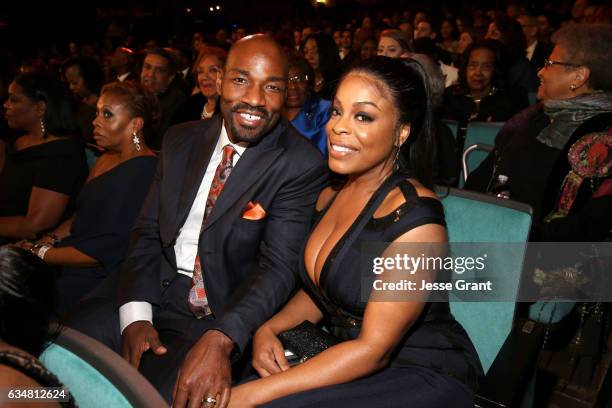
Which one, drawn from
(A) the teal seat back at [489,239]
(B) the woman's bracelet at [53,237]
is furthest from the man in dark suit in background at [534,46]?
(B) the woman's bracelet at [53,237]

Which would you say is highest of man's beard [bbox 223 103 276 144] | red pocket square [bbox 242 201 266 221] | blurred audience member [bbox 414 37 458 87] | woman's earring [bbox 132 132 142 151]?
blurred audience member [bbox 414 37 458 87]

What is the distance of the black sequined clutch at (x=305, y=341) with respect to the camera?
4.99 ft

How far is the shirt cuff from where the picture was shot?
6.01 feet

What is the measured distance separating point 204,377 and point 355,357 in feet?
1.31

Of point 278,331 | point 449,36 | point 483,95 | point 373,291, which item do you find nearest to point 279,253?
point 278,331

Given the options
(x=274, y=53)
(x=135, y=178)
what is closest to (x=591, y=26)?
(x=274, y=53)

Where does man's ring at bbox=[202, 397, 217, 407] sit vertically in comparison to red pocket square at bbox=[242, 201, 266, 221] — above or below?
below

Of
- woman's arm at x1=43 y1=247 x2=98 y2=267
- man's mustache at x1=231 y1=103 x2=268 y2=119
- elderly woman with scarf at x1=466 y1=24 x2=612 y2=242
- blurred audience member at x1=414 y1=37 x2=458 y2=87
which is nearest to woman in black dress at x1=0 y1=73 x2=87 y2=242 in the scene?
woman's arm at x1=43 y1=247 x2=98 y2=267

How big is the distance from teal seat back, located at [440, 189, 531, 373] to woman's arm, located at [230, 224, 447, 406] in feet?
1.32

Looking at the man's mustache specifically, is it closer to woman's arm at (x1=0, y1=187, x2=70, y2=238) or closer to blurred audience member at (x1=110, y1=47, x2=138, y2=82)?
woman's arm at (x1=0, y1=187, x2=70, y2=238)

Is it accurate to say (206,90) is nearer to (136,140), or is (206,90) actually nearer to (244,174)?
(136,140)

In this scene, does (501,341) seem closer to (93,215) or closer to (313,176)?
(313,176)

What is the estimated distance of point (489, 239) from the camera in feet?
5.82

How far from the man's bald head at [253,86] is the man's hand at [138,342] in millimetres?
695
